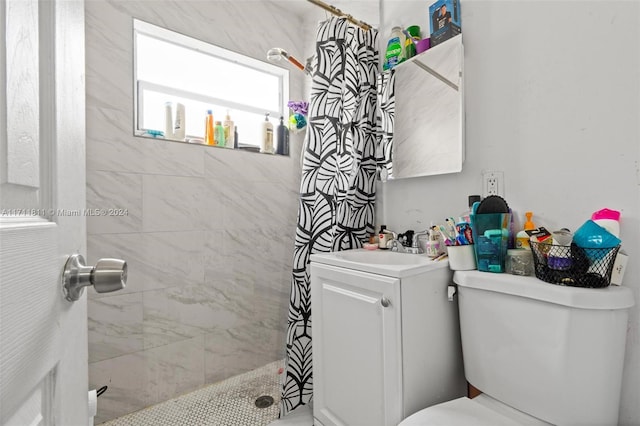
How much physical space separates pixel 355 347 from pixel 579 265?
0.79 meters

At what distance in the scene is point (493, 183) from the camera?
1.28m

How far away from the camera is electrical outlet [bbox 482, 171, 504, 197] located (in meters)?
1.26

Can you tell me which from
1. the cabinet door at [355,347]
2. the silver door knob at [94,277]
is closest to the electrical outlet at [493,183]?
the cabinet door at [355,347]

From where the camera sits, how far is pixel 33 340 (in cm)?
32

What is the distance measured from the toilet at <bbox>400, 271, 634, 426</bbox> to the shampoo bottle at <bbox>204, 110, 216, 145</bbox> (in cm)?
159

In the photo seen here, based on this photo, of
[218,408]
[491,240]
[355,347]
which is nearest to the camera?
[491,240]

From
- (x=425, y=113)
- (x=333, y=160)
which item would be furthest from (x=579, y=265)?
(x=333, y=160)

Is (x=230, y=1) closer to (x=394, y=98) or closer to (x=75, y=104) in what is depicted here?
(x=394, y=98)

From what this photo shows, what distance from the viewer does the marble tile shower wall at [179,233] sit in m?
1.56

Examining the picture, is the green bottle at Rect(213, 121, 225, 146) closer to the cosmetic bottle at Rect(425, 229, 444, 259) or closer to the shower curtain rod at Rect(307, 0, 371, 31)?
the shower curtain rod at Rect(307, 0, 371, 31)

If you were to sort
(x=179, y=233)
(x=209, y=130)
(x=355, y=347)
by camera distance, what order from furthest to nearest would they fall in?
(x=209, y=130)
(x=179, y=233)
(x=355, y=347)

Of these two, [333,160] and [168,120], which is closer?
[333,160]

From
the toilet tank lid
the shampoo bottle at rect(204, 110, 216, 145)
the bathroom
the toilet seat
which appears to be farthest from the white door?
the shampoo bottle at rect(204, 110, 216, 145)

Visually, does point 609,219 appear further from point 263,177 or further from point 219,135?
point 219,135
